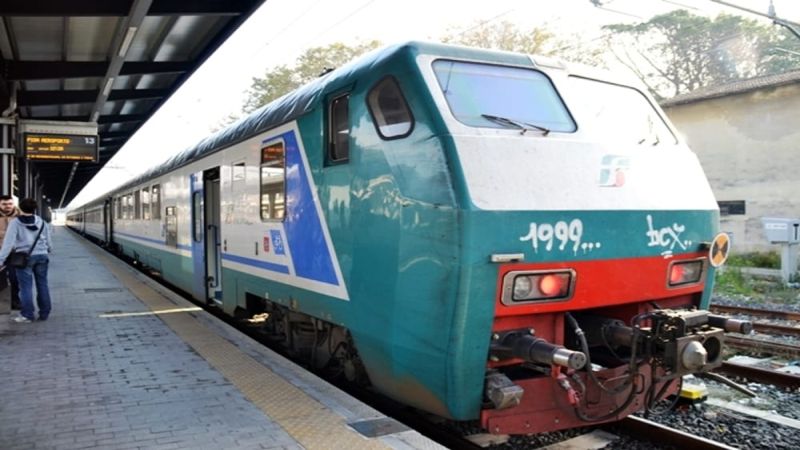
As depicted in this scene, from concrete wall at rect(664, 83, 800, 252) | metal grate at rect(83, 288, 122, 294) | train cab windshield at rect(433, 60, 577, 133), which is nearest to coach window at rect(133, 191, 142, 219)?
metal grate at rect(83, 288, 122, 294)

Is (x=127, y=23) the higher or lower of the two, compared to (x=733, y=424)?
higher

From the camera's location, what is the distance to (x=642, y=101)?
5.66 m

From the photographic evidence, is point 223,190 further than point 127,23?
No

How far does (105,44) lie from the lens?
11359mm

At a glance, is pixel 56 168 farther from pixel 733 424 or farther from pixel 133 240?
pixel 733 424


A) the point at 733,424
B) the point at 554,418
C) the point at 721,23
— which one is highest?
the point at 721,23

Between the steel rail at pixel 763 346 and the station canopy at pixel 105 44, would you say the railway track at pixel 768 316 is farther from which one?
the station canopy at pixel 105 44

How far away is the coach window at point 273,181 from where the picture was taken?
20.7 feet

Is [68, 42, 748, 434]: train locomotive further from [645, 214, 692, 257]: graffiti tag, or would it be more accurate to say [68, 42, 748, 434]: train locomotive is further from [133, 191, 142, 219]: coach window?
[133, 191, 142, 219]: coach window

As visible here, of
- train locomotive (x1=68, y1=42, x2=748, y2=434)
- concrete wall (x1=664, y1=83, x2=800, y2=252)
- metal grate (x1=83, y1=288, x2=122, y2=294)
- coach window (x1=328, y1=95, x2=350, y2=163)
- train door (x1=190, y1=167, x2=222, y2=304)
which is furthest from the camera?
concrete wall (x1=664, y1=83, x2=800, y2=252)

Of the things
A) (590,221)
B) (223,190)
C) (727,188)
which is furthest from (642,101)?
(727,188)

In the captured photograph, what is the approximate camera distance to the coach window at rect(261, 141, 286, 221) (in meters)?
6.32

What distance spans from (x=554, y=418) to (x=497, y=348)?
64 cm

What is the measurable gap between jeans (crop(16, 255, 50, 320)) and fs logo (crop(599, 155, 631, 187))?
287 inches
